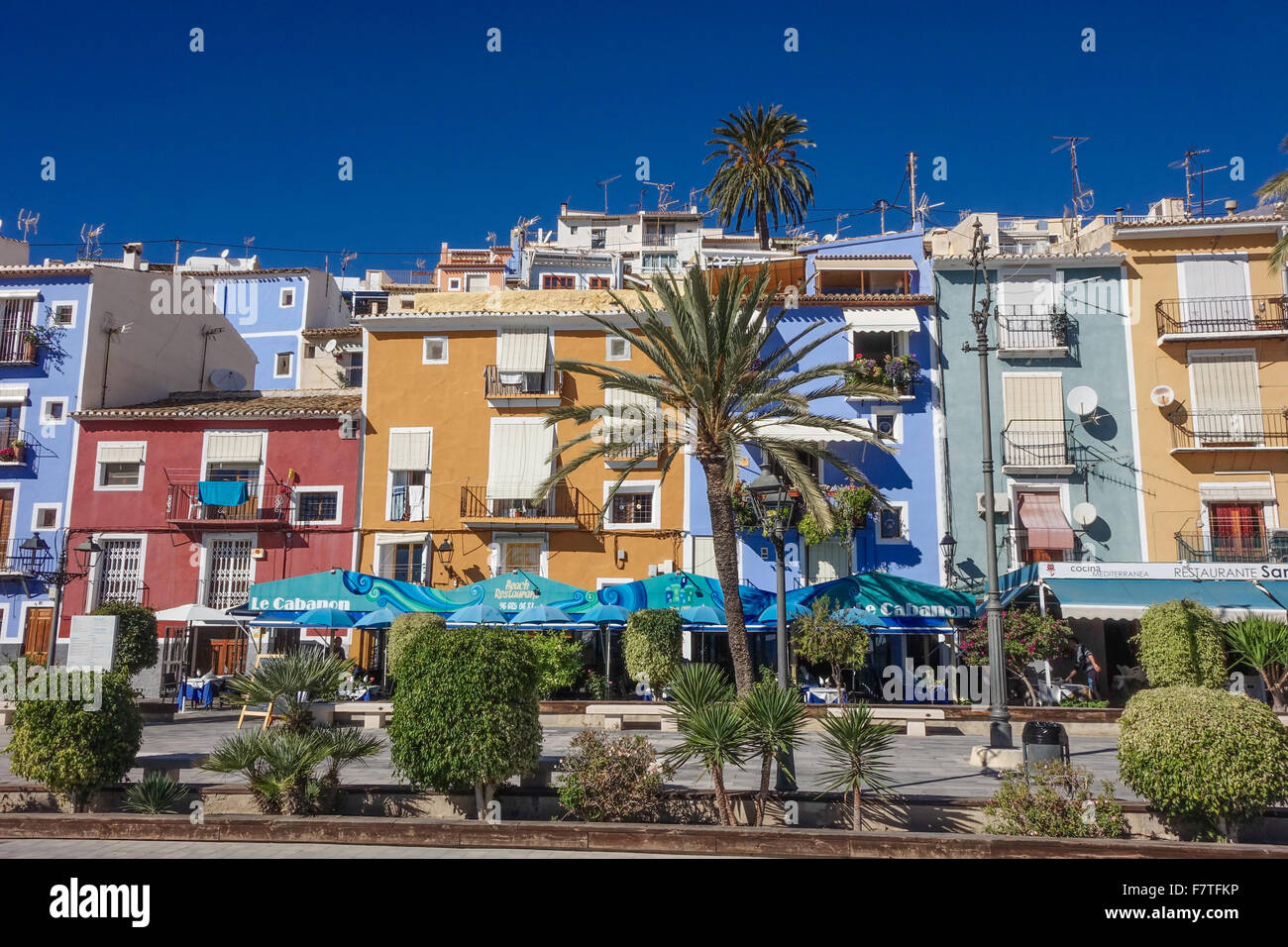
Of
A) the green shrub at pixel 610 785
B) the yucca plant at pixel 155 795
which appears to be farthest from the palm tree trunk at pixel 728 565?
the yucca plant at pixel 155 795

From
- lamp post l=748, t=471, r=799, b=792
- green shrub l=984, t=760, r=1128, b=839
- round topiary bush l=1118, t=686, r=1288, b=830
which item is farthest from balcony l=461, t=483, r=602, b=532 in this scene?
round topiary bush l=1118, t=686, r=1288, b=830

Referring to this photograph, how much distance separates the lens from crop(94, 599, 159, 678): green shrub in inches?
903

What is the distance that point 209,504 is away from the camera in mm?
30703

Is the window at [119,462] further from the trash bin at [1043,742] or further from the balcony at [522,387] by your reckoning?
the trash bin at [1043,742]

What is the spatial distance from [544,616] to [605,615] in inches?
56.3

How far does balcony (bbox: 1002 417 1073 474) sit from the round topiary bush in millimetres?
18960

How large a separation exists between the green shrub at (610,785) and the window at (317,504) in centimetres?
2200

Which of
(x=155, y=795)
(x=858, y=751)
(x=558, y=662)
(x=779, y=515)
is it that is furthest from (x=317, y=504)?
(x=858, y=751)

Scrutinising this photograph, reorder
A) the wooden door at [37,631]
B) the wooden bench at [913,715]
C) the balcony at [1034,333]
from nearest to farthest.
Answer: the wooden bench at [913,715] → the balcony at [1034,333] → the wooden door at [37,631]

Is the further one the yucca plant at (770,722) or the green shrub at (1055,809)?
the yucca plant at (770,722)

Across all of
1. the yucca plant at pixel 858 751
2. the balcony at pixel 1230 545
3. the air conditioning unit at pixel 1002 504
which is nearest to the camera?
the yucca plant at pixel 858 751

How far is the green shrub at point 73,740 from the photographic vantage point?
462 inches
